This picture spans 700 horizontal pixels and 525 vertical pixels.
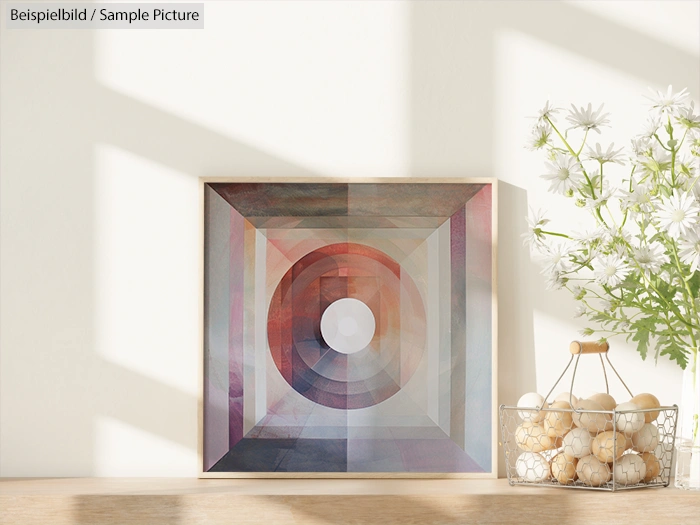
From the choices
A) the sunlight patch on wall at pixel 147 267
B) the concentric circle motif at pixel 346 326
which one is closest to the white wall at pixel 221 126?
the sunlight patch on wall at pixel 147 267

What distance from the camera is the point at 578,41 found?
5.51 ft

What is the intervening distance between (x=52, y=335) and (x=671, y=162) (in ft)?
4.45

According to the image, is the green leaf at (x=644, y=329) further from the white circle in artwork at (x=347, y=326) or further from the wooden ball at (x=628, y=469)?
the white circle in artwork at (x=347, y=326)

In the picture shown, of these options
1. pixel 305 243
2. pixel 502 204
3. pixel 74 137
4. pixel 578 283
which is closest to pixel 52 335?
pixel 74 137

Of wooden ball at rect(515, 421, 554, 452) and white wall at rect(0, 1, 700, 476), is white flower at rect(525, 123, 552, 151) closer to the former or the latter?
white wall at rect(0, 1, 700, 476)

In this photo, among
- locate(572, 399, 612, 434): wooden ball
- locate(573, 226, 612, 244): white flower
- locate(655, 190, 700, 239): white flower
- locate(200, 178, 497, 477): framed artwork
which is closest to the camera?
locate(655, 190, 700, 239): white flower

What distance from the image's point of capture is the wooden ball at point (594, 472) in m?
1.40

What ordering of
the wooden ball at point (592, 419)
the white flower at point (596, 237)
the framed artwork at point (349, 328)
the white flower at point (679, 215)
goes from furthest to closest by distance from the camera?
the framed artwork at point (349, 328) → the wooden ball at point (592, 419) → the white flower at point (596, 237) → the white flower at point (679, 215)

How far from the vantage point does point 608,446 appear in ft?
4.58

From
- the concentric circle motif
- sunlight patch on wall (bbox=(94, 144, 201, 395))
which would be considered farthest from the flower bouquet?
sunlight patch on wall (bbox=(94, 144, 201, 395))

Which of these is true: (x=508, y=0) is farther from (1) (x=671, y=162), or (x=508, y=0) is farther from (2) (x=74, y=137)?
(2) (x=74, y=137)

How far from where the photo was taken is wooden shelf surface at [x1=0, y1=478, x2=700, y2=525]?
1371mm

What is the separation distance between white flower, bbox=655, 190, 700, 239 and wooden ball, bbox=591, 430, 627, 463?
42 cm

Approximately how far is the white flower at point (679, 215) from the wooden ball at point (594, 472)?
47 cm
